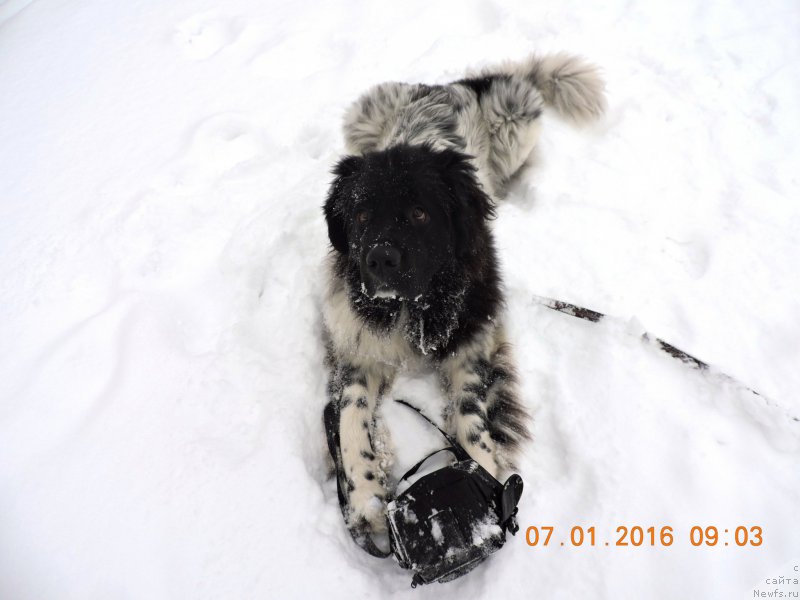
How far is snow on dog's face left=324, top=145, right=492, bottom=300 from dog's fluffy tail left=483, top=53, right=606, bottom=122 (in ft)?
7.96

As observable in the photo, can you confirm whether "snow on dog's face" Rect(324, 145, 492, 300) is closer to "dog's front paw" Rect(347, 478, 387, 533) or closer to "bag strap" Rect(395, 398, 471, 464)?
"bag strap" Rect(395, 398, 471, 464)

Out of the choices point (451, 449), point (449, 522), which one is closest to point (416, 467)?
point (451, 449)

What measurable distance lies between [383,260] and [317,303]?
3.98ft

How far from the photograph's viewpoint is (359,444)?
7.84 feet

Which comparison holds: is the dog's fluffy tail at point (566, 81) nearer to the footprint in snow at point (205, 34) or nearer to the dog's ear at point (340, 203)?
the dog's ear at point (340, 203)

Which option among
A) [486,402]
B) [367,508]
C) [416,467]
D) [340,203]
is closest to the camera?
[367,508]

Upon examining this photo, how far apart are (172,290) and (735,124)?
508 centimetres

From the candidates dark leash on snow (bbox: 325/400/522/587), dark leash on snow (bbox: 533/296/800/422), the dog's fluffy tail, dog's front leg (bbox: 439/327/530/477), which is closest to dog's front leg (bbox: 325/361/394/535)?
dark leash on snow (bbox: 325/400/522/587)

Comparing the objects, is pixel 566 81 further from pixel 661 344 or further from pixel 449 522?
pixel 449 522

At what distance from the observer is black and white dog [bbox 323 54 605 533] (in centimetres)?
236

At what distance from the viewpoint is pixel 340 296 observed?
2.95 metres

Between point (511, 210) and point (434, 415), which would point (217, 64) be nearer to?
point (511, 210)
